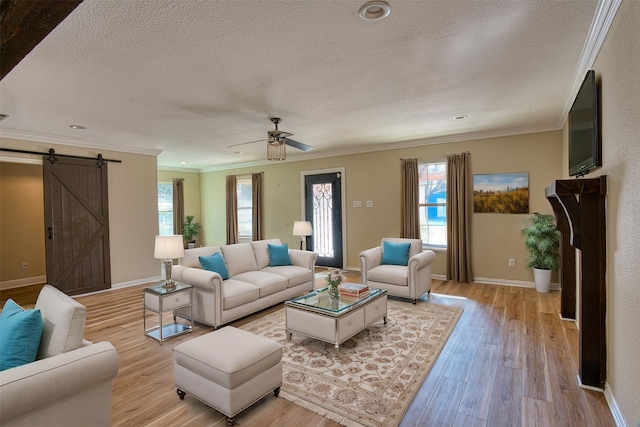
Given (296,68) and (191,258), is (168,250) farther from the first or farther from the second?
(296,68)

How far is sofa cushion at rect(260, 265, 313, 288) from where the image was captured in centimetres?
461

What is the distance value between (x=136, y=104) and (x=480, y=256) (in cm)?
561

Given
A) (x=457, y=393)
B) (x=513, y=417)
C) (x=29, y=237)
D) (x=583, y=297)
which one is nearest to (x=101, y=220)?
A: (x=29, y=237)

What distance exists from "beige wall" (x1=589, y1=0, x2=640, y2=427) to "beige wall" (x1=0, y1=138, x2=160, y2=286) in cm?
664

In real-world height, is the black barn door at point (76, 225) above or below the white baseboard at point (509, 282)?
above

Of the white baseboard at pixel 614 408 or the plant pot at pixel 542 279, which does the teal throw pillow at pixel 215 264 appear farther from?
the plant pot at pixel 542 279

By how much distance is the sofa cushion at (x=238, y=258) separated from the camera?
4.43m

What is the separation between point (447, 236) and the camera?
576 cm

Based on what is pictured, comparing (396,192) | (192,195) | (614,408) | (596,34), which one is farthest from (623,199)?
(192,195)

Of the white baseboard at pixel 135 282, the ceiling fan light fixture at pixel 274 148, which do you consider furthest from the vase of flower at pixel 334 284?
the white baseboard at pixel 135 282

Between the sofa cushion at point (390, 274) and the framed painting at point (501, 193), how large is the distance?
1972 millimetres

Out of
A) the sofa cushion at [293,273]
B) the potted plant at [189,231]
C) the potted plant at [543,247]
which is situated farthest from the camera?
the potted plant at [189,231]

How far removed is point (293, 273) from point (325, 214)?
9.49 ft

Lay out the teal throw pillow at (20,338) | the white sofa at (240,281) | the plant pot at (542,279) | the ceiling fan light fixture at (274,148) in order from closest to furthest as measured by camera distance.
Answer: the teal throw pillow at (20,338) < the white sofa at (240,281) < the ceiling fan light fixture at (274,148) < the plant pot at (542,279)
